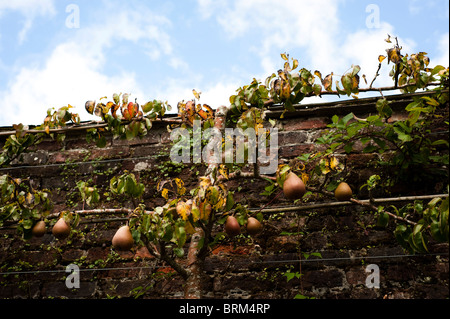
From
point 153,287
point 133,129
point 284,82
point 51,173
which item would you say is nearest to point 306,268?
point 153,287

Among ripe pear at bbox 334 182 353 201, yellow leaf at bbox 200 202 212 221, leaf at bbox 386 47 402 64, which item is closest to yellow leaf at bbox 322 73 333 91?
leaf at bbox 386 47 402 64

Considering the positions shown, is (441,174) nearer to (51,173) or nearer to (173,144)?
(173,144)

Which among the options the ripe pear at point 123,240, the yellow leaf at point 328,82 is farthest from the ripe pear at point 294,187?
the ripe pear at point 123,240

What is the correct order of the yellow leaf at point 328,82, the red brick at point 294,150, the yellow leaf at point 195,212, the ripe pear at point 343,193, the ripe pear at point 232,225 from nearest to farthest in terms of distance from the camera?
the yellow leaf at point 195,212 → the ripe pear at point 232,225 → the ripe pear at point 343,193 → the yellow leaf at point 328,82 → the red brick at point 294,150

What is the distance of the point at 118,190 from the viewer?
6.48 ft

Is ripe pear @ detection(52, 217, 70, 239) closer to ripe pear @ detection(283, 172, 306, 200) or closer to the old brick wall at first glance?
the old brick wall

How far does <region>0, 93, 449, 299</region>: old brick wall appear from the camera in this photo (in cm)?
219

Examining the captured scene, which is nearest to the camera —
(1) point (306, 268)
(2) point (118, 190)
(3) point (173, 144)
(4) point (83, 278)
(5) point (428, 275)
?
(2) point (118, 190)

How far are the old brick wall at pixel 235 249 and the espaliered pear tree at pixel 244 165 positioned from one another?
0.50 ft

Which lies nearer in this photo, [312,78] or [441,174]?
[312,78]

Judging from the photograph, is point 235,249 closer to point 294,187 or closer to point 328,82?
point 294,187

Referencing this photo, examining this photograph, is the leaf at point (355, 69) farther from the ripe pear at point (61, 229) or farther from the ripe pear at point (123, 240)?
the ripe pear at point (61, 229)

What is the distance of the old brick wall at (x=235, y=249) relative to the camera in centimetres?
219

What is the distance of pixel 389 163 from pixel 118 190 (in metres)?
1.49
